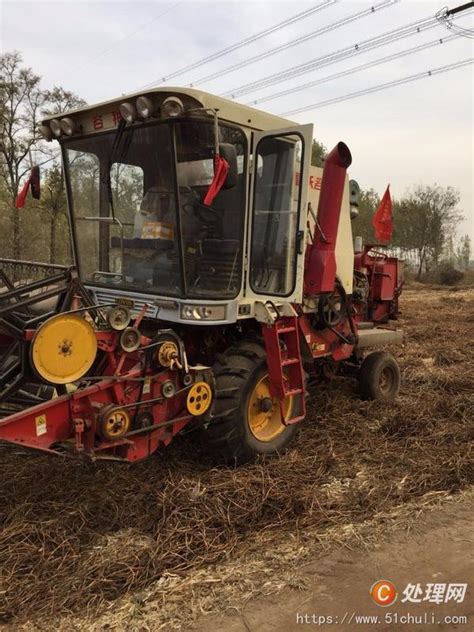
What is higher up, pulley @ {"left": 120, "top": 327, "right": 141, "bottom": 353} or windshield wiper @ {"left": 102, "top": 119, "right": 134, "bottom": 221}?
windshield wiper @ {"left": 102, "top": 119, "right": 134, "bottom": 221}

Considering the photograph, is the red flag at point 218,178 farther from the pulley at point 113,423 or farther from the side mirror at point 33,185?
Answer: the side mirror at point 33,185

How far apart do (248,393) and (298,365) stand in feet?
2.10

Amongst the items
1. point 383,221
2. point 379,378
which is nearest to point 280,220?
point 379,378

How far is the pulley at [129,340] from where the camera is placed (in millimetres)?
3508

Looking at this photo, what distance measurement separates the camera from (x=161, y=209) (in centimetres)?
422

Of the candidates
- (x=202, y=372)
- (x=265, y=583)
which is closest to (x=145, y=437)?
(x=202, y=372)

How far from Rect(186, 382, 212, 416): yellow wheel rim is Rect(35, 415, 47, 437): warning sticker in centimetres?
100

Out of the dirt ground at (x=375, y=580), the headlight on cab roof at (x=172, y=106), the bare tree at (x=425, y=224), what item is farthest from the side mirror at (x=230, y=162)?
the bare tree at (x=425, y=224)

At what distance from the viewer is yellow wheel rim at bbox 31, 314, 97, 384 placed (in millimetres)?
3100

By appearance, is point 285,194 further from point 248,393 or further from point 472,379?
point 472,379

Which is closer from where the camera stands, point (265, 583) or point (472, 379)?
point (265, 583)

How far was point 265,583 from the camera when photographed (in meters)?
2.94

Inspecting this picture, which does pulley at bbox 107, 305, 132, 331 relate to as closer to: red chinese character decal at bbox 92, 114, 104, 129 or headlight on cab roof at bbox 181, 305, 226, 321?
headlight on cab roof at bbox 181, 305, 226, 321

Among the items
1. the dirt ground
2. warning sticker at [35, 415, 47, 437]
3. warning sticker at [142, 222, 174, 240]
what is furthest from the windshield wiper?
the dirt ground
